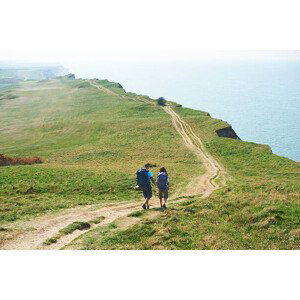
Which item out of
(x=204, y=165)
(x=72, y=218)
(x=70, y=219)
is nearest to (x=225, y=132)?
(x=204, y=165)

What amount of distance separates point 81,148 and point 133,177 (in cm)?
2197

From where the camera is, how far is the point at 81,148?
50219 mm

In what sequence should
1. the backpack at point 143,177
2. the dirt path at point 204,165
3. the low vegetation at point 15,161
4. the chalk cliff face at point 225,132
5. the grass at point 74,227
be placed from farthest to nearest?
the chalk cliff face at point 225,132
the low vegetation at point 15,161
the dirt path at point 204,165
the backpack at point 143,177
the grass at point 74,227

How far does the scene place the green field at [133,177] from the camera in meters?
15.1

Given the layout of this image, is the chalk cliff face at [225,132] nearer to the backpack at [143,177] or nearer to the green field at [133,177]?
the green field at [133,177]

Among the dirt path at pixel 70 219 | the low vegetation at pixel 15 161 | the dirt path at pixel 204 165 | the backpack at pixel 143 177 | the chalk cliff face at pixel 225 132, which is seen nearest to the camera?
the dirt path at pixel 70 219

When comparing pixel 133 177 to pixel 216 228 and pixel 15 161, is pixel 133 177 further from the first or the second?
pixel 15 161

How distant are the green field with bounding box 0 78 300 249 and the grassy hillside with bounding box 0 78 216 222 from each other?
0.09 metres

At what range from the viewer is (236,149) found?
46469 millimetres

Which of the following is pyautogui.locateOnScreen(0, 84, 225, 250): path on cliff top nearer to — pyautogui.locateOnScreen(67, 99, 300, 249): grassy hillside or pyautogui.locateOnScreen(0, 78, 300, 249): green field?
pyautogui.locateOnScreen(0, 78, 300, 249): green field

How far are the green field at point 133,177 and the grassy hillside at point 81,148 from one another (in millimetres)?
90

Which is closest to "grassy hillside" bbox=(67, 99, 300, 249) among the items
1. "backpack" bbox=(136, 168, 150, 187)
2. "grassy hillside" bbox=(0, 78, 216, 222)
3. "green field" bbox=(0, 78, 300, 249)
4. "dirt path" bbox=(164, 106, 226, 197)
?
"green field" bbox=(0, 78, 300, 249)

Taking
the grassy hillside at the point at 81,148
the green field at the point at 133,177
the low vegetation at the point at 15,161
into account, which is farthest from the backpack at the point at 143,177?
the low vegetation at the point at 15,161
